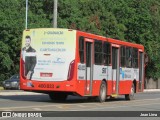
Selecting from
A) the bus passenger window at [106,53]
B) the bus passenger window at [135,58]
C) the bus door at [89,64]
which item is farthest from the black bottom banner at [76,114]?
the bus passenger window at [135,58]

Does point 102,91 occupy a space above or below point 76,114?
above

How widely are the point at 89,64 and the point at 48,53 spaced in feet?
7.22

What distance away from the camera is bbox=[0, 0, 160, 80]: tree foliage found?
51.3 m

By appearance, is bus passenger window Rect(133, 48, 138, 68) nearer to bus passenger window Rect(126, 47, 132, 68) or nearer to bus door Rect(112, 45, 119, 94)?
bus passenger window Rect(126, 47, 132, 68)

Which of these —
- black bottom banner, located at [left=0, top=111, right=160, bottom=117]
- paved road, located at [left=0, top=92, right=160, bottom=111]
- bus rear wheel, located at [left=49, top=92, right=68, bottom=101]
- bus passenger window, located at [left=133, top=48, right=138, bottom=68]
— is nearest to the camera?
black bottom banner, located at [left=0, top=111, right=160, bottom=117]

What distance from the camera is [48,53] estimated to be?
23938 mm

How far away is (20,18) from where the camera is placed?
52.3 m

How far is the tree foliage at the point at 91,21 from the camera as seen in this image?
5131 centimetres

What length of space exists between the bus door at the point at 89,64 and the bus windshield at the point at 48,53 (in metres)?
1.33

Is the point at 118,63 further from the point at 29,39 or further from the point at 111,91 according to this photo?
the point at 29,39

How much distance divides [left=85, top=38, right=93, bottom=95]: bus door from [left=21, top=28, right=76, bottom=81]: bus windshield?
4.36ft

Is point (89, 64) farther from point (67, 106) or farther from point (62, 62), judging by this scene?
point (67, 106)

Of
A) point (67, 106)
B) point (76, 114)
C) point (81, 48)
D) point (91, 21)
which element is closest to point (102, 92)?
point (81, 48)

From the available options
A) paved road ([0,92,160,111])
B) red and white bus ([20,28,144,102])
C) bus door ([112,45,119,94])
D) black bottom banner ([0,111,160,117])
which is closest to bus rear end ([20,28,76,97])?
red and white bus ([20,28,144,102])
